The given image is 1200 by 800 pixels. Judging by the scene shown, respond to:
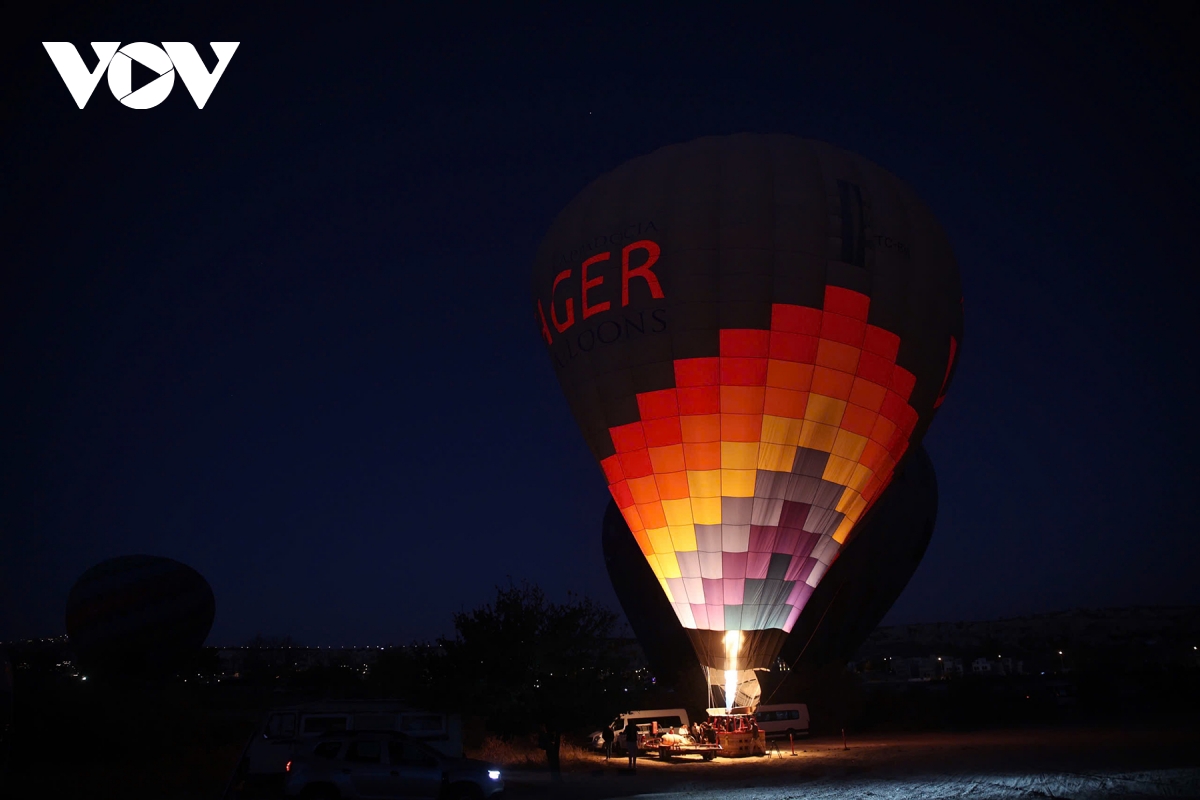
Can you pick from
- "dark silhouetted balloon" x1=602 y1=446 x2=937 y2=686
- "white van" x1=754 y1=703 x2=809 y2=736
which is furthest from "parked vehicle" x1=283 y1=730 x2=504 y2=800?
"dark silhouetted balloon" x1=602 y1=446 x2=937 y2=686

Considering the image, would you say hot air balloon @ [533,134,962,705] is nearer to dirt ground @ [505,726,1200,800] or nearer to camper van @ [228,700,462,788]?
dirt ground @ [505,726,1200,800]

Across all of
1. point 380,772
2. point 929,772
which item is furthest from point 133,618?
point 929,772

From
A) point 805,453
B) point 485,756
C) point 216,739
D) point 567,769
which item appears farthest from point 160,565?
point 805,453

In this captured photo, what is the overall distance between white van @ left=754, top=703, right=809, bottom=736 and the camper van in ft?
39.9

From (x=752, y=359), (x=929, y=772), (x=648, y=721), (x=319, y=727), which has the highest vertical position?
(x=752, y=359)

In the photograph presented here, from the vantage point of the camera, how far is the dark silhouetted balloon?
35844 millimetres

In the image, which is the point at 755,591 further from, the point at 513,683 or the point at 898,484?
the point at 898,484

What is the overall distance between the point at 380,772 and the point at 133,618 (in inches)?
1298

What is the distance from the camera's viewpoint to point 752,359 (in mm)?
21516

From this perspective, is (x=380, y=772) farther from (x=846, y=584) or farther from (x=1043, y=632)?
(x=1043, y=632)

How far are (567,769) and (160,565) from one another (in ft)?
97.5

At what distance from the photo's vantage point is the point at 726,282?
848 inches

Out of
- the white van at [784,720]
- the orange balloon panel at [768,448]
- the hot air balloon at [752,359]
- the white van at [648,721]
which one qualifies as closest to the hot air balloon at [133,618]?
the white van at [648,721]

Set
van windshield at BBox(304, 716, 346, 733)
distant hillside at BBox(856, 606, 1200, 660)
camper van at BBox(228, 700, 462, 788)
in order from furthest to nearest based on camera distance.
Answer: distant hillside at BBox(856, 606, 1200, 660) < van windshield at BBox(304, 716, 346, 733) < camper van at BBox(228, 700, 462, 788)
